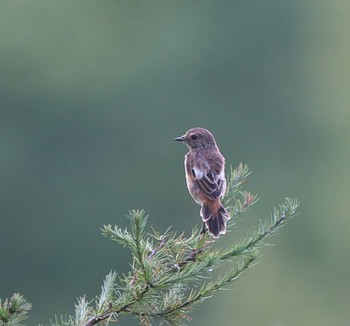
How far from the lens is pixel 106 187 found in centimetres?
3512

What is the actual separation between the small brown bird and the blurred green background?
2193cm

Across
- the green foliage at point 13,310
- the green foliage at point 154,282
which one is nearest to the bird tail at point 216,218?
the green foliage at point 154,282

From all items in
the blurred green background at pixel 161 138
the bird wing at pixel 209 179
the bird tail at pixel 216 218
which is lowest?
the bird tail at pixel 216 218

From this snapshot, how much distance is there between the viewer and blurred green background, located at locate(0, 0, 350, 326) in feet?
108

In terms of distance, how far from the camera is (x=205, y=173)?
673 cm

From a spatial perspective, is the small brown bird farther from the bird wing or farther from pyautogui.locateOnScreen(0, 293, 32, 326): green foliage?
pyautogui.locateOnScreen(0, 293, 32, 326): green foliage

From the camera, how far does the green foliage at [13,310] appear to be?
360 centimetres

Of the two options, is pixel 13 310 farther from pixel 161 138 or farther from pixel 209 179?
pixel 161 138

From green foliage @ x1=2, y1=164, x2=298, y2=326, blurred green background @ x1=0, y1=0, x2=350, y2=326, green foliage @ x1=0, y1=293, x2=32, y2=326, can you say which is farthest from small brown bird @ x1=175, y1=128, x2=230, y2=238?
blurred green background @ x1=0, y1=0, x2=350, y2=326

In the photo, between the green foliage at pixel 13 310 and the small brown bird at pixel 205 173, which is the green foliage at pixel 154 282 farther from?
the small brown bird at pixel 205 173

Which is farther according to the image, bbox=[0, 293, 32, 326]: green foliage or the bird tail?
the bird tail

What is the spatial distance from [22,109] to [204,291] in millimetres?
32799

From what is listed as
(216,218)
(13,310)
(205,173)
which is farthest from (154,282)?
(205,173)

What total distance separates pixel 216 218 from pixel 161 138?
2992cm
